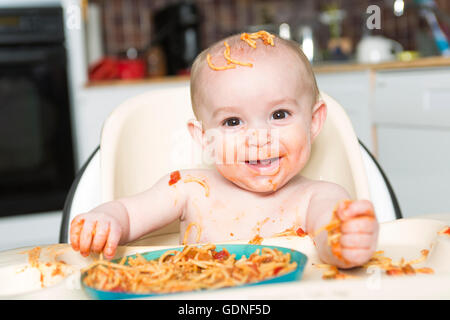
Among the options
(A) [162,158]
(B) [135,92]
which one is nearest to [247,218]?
(A) [162,158]

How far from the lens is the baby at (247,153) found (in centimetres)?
79

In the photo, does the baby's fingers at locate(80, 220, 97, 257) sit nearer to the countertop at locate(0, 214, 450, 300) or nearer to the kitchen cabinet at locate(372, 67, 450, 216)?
the countertop at locate(0, 214, 450, 300)

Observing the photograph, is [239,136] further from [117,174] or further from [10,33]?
[10,33]

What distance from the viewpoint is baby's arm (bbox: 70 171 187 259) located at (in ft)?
2.31

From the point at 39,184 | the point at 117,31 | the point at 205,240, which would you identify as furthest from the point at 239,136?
the point at 117,31

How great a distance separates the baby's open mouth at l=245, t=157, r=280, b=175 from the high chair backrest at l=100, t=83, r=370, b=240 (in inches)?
7.0

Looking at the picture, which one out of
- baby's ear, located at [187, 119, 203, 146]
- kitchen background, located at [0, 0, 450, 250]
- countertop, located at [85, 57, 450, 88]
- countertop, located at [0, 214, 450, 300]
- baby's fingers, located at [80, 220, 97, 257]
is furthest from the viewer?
kitchen background, located at [0, 0, 450, 250]

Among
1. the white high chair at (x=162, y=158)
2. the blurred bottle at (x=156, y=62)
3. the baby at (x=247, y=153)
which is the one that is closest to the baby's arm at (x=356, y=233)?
the baby at (x=247, y=153)

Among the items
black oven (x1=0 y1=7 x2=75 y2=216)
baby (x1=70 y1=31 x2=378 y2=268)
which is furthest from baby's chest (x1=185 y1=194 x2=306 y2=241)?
black oven (x1=0 y1=7 x2=75 y2=216)

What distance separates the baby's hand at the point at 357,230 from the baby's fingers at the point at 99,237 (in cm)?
30

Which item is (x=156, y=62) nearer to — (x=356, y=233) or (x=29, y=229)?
(x=29, y=229)
